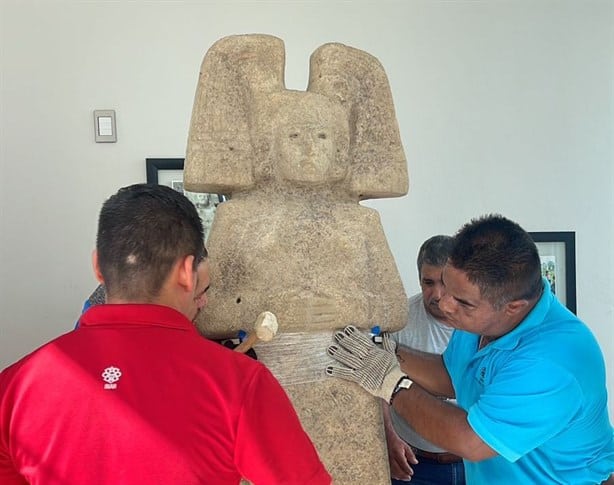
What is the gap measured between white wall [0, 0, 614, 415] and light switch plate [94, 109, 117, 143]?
0.04 m

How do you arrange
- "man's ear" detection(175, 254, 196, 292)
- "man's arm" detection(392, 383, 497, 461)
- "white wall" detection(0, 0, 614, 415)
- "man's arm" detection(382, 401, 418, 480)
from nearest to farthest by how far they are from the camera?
"man's ear" detection(175, 254, 196, 292)
"man's arm" detection(392, 383, 497, 461)
"man's arm" detection(382, 401, 418, 480)
"white wall" detection(0, 0, 614, 415)

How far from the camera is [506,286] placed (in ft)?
4.88

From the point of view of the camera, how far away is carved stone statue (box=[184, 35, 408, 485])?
60.5 inches

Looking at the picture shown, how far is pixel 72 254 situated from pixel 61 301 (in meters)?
0.22

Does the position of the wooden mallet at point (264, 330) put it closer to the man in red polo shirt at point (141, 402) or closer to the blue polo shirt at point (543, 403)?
the man in red polo shirt at point (141, 402)

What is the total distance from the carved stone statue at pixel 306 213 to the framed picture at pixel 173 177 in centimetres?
110

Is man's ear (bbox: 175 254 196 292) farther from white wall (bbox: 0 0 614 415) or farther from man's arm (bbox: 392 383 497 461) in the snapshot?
white wall (bbox: 0 0 614 415)

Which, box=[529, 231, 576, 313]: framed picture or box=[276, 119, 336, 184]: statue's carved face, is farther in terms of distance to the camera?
box=[529, 231, 576, 313]: framed picture

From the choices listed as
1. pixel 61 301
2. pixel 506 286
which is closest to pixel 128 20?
pixel 61 301

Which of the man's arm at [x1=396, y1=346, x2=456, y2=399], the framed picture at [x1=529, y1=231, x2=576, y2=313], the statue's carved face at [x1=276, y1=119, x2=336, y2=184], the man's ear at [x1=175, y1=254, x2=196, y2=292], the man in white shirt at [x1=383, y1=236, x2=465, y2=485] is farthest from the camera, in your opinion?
the framed picture at [x1=529, y1=231, x2=576, y2=313]

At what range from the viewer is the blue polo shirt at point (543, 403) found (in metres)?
1.40

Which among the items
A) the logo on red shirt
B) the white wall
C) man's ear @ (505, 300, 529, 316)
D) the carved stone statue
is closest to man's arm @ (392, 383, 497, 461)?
the carved stone statue

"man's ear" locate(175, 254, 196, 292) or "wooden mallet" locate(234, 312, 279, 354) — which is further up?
"man's ear" locate(175, 254, 196, 292)

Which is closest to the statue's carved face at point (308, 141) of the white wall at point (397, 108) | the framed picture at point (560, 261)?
the white wall at point (397, 108)
